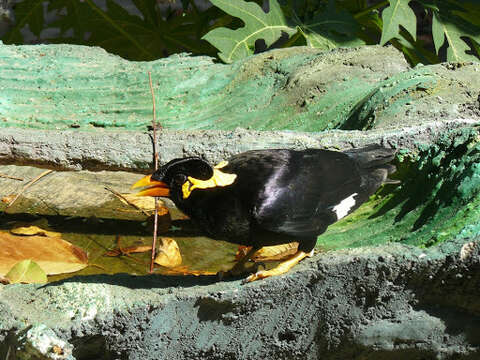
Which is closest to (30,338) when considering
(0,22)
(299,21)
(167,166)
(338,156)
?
(167,166)

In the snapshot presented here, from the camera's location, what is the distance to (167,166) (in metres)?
1.85

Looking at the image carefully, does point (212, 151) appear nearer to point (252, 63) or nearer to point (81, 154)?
point (81, 154)

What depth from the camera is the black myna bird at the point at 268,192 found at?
1.86 m

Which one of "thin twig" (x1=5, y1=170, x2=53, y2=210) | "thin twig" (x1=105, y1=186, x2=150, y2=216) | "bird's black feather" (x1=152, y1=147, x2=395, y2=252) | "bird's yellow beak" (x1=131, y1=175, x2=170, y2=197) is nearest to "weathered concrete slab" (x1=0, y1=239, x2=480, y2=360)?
"bird's black feather" (x1=152, y1=147, x2=395, y2=252)

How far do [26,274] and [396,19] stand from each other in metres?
2.11

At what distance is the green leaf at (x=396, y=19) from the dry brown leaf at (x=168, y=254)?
4.91ft

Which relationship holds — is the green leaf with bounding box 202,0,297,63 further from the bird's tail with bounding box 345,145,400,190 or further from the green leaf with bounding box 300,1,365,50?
the bird's tail with bounding box 345,145,400,190

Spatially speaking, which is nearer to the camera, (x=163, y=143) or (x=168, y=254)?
(x=163, y=143)

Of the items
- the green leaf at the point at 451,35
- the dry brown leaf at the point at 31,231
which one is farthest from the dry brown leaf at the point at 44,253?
the green leaf at the point at 451,35

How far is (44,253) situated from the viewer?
2.56 meters

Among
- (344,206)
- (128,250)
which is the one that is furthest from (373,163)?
(128,250)

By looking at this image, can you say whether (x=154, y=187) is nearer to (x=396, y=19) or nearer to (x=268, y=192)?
(x=268, y=192)

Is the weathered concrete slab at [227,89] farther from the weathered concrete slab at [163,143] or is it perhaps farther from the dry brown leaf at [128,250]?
the dry brown leaf at [128,250]

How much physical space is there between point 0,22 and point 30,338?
119 inches
